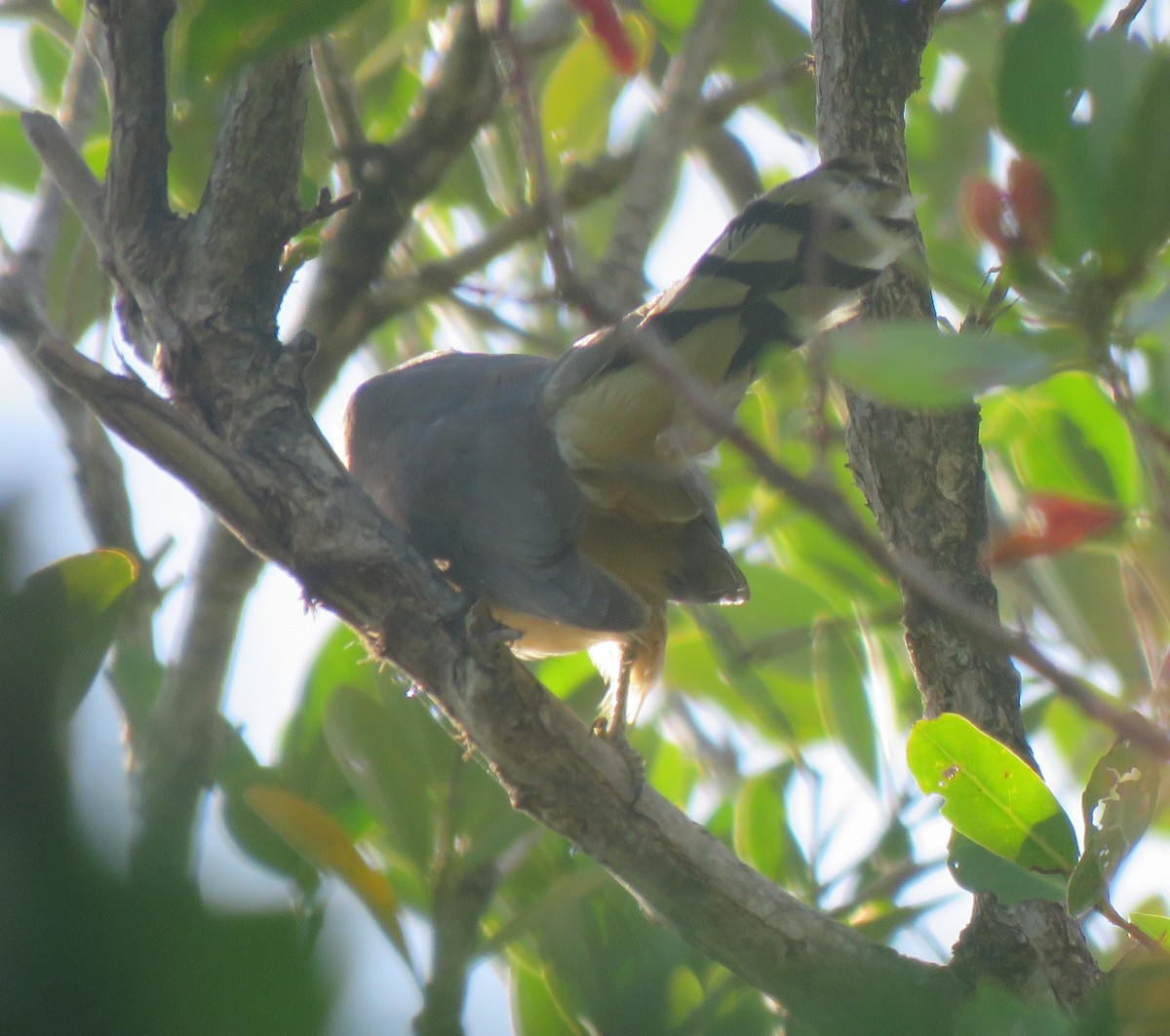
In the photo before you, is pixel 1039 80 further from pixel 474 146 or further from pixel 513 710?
pixel 474 146

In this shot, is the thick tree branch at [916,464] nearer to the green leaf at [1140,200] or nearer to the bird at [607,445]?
the bird at [607,445]

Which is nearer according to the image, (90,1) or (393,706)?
(90,1)

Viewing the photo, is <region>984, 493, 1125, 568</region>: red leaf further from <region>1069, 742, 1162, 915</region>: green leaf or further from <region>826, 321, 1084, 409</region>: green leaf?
<region>1069, 742, 1162, 915</region>: green leaf

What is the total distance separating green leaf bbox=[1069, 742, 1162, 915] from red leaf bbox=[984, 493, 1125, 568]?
2.62 ft

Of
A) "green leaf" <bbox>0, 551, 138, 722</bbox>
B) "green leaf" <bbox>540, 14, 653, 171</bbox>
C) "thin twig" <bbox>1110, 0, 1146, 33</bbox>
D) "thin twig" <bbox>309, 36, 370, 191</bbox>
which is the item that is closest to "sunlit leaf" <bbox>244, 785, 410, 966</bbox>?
"green leaf" <bbox>0, 551, 138, 722</bbox>

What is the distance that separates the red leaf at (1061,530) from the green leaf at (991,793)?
76 centimetres

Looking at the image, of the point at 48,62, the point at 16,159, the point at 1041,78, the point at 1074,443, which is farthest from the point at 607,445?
the point at 48,62

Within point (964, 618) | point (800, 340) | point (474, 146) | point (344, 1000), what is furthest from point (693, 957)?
point (474, 146)

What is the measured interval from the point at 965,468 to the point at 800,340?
0.45 metres

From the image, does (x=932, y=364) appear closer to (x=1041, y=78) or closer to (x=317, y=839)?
(x=1041, y=78)

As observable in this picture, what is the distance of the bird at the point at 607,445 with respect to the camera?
8.25 ft

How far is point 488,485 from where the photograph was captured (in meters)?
3.29

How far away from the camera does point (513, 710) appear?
237 centimetres

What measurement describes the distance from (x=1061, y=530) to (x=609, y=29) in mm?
736
